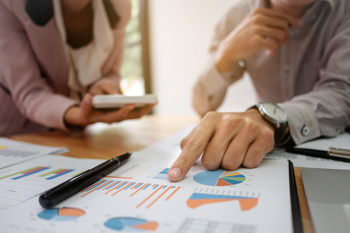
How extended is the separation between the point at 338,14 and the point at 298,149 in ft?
1.49

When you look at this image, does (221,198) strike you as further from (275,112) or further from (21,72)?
(21,72)

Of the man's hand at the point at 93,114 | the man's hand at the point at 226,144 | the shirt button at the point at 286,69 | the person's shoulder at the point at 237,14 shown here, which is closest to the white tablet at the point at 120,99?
the man's hand at the point at 93,114

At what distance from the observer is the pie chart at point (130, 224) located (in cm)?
21

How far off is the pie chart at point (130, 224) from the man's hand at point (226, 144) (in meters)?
0.11

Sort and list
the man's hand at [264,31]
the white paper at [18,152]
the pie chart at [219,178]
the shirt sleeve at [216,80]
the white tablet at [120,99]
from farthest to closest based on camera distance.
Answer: the shirt sleeve at [216,80] < the man's hand at [264,31] < the white tablet at [120,99] < the white paper at [18,152] < the pie chart at [219,178]

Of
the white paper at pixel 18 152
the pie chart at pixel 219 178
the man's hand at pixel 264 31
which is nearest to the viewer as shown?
the pie chart at pixel 219 178

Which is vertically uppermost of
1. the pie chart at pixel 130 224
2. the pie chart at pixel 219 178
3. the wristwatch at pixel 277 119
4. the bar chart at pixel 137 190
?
the wristwatch at pixel 277 119

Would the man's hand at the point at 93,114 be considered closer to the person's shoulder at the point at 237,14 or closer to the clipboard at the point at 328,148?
the clipboard at the point at 328,148

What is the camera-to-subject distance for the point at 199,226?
21 centimetres

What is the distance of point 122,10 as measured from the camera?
0.97 meters

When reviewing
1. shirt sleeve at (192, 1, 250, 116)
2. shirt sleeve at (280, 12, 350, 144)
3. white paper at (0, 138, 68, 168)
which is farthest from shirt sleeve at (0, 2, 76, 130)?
shirt sleeve at (280, 12, 350, 144)

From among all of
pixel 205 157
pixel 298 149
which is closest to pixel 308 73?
pixel 298 149

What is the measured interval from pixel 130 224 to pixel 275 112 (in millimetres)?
356

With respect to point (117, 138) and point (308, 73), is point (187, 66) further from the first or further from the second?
point (117, 138)
